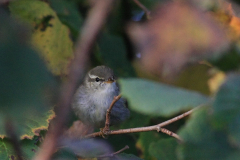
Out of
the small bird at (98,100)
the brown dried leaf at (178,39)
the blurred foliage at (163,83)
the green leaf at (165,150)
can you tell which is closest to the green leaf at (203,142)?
the blurred foliage at (163,83)

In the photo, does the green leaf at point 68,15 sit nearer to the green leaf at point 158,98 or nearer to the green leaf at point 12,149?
the green leaf at point 12,149

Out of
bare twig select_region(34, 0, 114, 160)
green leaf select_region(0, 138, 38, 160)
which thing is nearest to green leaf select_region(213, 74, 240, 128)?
bare twig select_region(34, 0, 114, 160)

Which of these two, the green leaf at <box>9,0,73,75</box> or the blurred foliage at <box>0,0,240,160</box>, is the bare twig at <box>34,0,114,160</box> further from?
the green leaf at <box>9,0,73,75</box>

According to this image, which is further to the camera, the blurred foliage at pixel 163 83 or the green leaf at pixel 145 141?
the green leaf at pixel 145 141

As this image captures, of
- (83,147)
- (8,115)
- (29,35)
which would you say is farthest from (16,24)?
(83,147)

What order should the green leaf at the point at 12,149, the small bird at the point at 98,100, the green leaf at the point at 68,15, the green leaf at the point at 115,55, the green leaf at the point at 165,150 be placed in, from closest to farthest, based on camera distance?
1. the green leaf at the point at 165,150
2. the green leaf at the point at 12,149
3. the green leaf at the point at 68,15
4. the small bird at the point at 98,100
5. the green leaf at the point at 115,55
